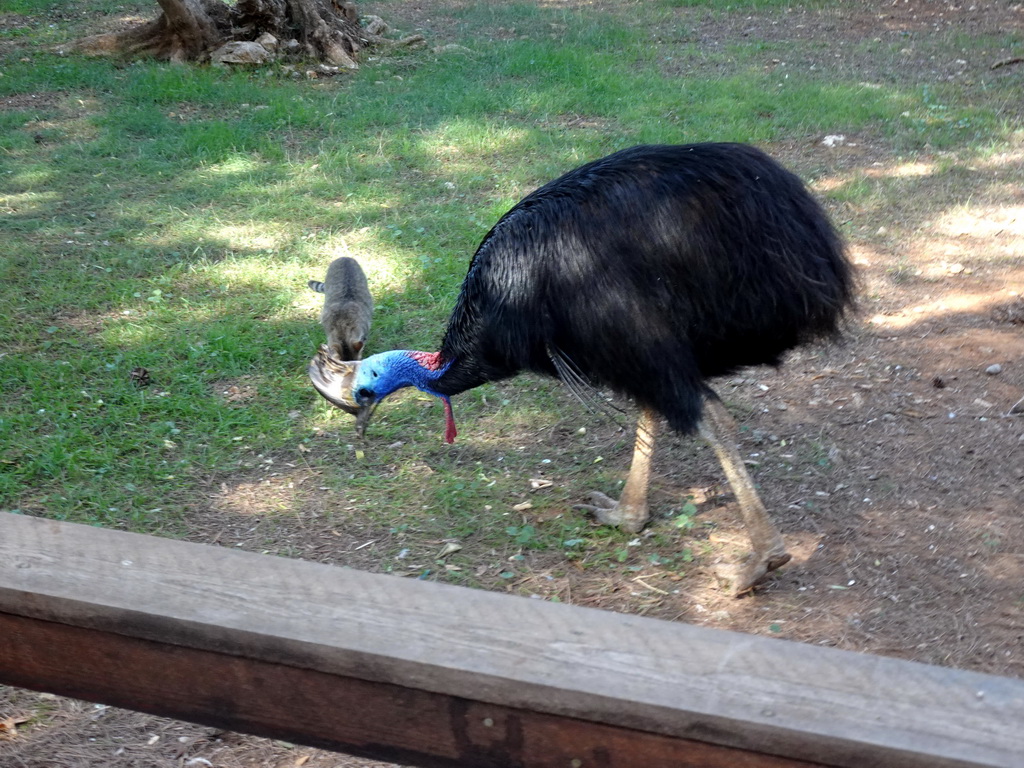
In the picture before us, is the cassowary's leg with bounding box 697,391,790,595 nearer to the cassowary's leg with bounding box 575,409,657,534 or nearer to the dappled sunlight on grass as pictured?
the cassowary's leg with bounding box 575,409,657,534

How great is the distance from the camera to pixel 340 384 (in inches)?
161

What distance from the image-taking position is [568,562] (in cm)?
374

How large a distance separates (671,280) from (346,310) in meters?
2.18

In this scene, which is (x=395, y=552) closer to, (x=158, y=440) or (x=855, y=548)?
(x=158, y=440)

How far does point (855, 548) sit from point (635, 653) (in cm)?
249

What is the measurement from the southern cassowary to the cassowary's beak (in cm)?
83

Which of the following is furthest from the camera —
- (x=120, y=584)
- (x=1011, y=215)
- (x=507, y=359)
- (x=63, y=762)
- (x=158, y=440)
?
(x=1011, y=215)

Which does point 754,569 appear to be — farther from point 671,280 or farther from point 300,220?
point 300,220

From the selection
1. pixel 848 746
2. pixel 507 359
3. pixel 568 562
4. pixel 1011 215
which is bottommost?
pixel 568 562

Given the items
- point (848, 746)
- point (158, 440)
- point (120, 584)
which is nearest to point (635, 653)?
point (848, 746)

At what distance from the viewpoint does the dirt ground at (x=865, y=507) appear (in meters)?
3.07

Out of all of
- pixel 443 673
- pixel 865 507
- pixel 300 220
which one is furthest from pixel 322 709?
pixel 300 220

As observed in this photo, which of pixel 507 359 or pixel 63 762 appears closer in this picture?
pixel 63 762

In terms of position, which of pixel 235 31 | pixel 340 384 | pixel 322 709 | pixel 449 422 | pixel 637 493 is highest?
pixel 235 31
